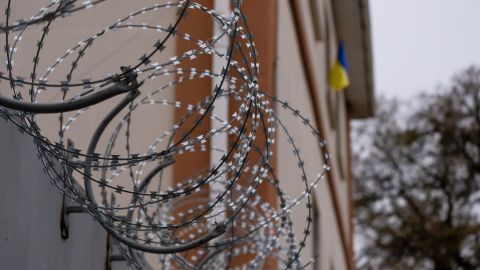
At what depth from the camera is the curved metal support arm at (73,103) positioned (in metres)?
4.06

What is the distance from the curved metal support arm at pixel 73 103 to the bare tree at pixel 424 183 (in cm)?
2545

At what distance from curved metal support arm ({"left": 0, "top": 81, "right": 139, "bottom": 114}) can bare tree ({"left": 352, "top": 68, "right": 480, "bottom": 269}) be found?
25.5 metres

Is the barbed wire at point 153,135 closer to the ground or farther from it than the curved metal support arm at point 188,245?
farther from it

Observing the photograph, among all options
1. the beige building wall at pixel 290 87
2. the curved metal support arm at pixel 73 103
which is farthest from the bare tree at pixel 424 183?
the curved metal support arm at pixel 73 103

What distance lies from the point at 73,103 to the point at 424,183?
27602mm

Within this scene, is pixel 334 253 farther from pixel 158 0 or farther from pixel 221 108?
pixel 158 0

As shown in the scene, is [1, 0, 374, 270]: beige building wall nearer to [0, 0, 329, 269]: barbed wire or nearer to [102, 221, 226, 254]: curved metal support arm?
[0, 0, 329, 269]: barbed wire

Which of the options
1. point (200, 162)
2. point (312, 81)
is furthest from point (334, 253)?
point (200, 162)

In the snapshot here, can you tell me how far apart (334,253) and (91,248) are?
41.1ft

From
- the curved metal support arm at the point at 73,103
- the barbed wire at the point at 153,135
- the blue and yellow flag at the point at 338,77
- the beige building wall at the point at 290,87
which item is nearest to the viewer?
the curved metal support arm at the point at 73,103

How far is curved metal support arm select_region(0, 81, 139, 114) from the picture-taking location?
4062mm

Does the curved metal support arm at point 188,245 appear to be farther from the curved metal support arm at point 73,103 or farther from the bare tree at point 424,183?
the bare tree at point 424,183

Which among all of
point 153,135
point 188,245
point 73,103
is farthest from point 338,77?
point 73,103

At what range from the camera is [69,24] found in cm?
827
